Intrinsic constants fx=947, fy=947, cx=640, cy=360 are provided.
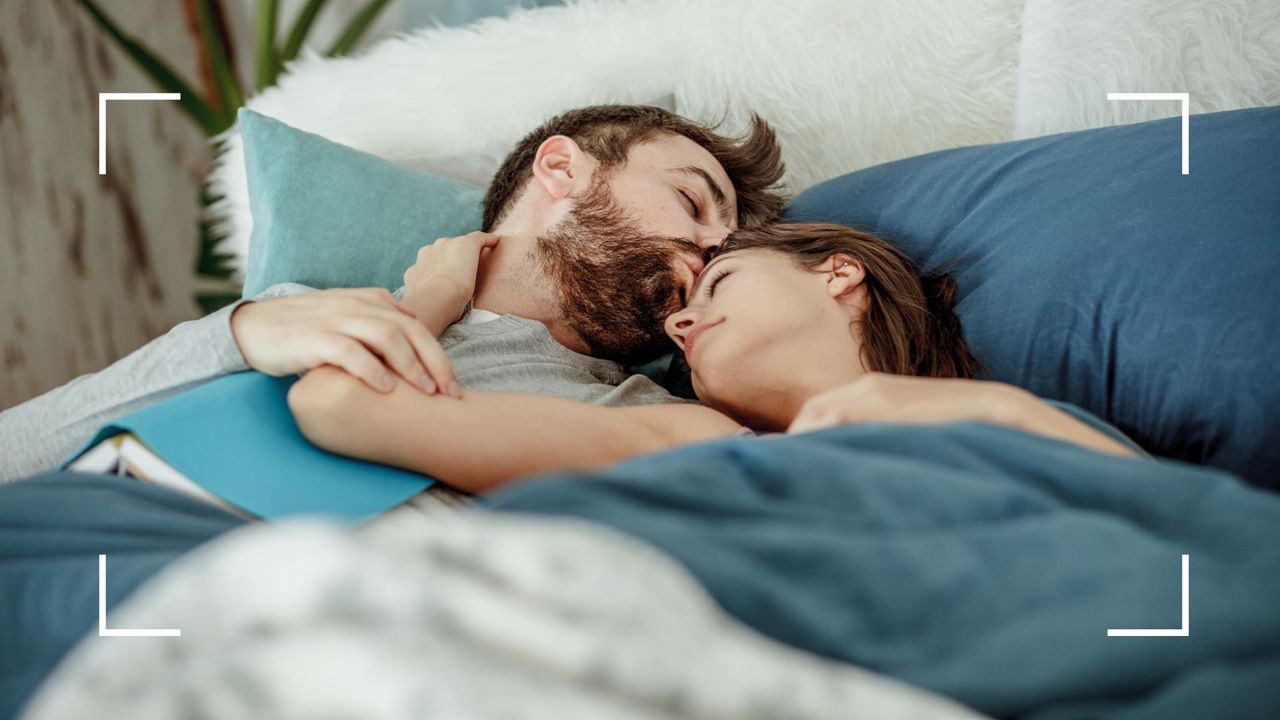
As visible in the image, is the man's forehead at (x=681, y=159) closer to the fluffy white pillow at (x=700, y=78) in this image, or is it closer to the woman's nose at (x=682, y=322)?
the fluffy white pillow at (x=700, y=78)

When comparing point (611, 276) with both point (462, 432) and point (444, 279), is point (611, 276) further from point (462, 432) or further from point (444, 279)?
point (462, 432)

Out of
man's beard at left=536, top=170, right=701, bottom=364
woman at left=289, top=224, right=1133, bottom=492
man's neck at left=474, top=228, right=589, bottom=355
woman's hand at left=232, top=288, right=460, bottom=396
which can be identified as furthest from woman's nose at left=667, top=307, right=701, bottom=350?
woman's hand at left=232, top=288, right=460, bottom=396

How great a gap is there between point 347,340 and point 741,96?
898 mm

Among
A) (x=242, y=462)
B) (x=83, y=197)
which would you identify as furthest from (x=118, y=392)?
(x=83, y=197)

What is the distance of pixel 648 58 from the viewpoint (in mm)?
1570

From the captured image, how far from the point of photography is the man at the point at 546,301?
933 mm

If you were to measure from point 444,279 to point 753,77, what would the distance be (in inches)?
25.7

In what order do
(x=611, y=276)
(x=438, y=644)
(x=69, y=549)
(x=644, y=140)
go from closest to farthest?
1. (x=438, y=644)
2. (x=69, y=549)
3. (x=611, y=276)
4. (x=644, y=140)

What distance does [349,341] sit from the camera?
883 mm

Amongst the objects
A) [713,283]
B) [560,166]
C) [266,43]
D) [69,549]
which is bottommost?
[69,549]

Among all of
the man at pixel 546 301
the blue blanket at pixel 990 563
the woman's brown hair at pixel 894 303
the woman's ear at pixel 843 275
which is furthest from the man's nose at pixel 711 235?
the blue blanket at pixel 990 563

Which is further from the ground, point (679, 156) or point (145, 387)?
point (679, 156)

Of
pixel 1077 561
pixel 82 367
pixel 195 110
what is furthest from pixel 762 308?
pixel 82 367

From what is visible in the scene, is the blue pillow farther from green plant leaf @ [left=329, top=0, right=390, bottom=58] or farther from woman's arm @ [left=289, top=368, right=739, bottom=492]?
green plant leaf @ [left=329, top=0, right=390, bottom=58]
